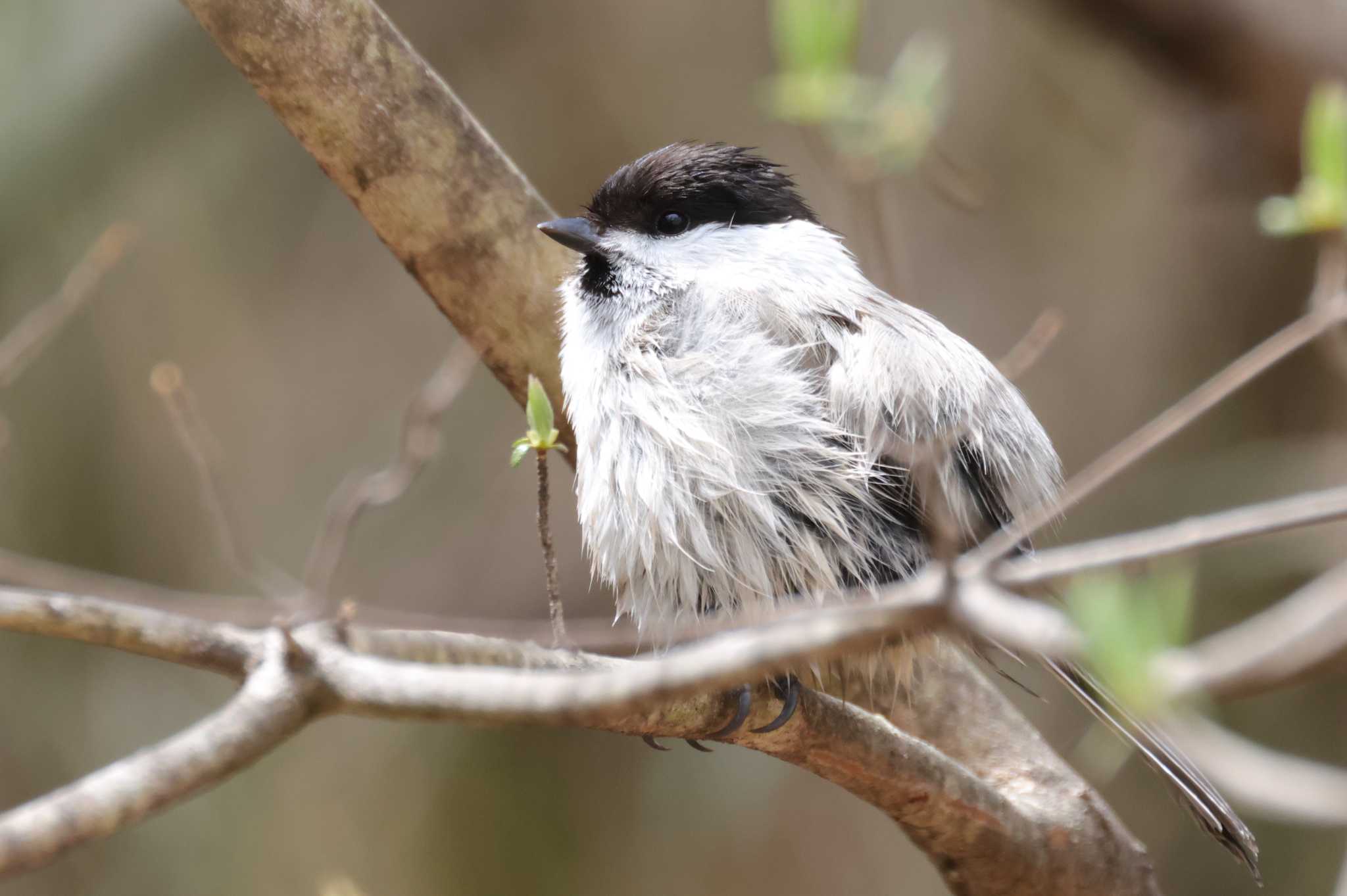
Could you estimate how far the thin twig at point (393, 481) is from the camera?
4.45 feet

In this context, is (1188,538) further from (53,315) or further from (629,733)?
(53,315)

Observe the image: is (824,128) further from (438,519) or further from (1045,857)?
(438,519)

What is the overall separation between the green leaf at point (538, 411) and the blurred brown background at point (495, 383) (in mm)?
2475

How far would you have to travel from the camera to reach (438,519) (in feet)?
12.7

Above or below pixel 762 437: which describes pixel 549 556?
above

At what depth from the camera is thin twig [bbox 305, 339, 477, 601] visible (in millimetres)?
1356

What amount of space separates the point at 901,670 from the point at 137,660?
279 centimetres

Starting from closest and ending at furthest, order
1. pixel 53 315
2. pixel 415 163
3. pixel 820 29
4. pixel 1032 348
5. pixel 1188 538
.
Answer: pixel 1188 538 → pixel 820 29 → pixel 1032 348 → pixel 415 163 → pixel 53 315

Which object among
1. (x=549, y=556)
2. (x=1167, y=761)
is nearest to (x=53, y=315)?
(x=549, y=556)

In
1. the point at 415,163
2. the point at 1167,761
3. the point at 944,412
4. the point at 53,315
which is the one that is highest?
the point at 53,315

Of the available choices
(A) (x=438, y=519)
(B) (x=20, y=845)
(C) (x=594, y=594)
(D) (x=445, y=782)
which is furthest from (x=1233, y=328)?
(B) (x=20, y=845)

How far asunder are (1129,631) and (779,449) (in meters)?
1.02

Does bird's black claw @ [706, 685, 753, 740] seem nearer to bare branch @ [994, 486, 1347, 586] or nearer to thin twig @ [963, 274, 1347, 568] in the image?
thin twig @ [963, 274, 1347, 568]

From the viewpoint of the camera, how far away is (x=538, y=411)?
1.23 m
